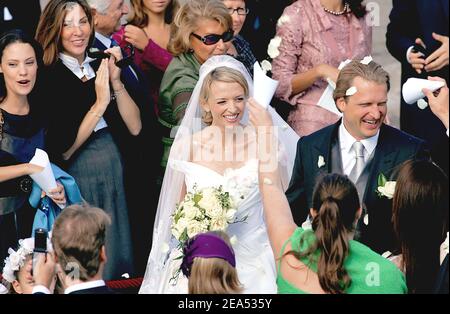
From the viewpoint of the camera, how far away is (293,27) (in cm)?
1007

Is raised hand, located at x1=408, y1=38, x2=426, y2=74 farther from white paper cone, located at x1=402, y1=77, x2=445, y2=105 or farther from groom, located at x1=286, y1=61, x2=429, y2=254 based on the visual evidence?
groom, located at x1=286, y1=61, x2=429, y2=254

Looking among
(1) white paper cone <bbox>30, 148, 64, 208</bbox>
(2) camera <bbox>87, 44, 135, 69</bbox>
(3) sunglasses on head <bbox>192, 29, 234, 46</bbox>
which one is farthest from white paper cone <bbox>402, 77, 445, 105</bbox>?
(1) white paper cone <bbox>30, 148, 64, 208</bbox>

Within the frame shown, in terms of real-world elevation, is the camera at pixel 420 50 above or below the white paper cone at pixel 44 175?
above

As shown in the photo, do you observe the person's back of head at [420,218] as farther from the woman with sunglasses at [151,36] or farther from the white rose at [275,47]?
the woman with sunglasses at [151,36]

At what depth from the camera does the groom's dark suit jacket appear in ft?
30.8

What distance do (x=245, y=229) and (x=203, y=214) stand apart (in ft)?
1.74

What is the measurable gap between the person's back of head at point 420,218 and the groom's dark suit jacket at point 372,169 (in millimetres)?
583

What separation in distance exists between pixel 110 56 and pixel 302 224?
5.82ft

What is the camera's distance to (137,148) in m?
10.2

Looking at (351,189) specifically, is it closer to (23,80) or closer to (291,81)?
(291,81)

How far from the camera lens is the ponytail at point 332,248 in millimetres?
8164

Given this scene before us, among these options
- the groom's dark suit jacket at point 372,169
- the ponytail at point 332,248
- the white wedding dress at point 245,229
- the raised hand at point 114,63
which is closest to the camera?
the ponytail at point 332,248

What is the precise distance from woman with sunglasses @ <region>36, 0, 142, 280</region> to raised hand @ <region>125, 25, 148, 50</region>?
192mm

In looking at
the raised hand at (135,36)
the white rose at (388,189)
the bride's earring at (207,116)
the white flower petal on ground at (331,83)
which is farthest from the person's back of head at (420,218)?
the raised hand at (135,36)
